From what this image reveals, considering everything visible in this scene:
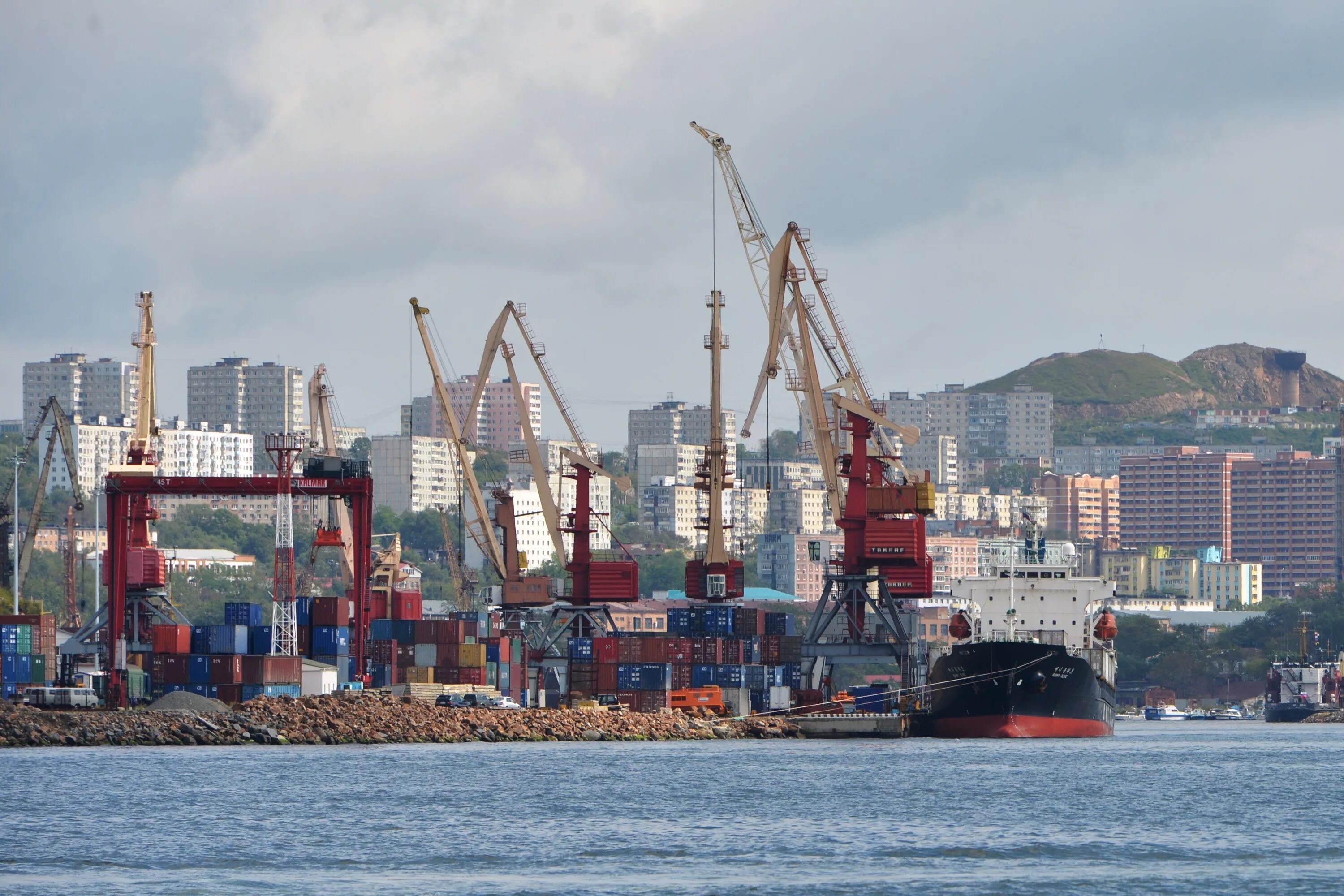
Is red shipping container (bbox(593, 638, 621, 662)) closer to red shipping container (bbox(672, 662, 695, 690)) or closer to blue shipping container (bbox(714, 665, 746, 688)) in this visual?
red shipping container (bbox(672, 662, 695, 690))

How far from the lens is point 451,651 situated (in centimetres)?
11669

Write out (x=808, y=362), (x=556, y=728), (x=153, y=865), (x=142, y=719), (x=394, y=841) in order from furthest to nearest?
1. (x=808, y=362)
2. (x=556, y=728)
3. (x=142, y=719)
4. (x=394, y=841)
5. (x=153, y=865)

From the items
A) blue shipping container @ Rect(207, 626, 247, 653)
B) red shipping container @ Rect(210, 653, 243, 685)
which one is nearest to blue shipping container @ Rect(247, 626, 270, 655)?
blue shipping container @ Rect(207, 626, 247, 653)

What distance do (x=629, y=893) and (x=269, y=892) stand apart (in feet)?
23.4

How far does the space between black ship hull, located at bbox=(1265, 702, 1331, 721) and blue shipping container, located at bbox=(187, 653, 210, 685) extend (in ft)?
343

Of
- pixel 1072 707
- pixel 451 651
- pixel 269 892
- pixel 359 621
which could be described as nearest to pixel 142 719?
pixel 359 621

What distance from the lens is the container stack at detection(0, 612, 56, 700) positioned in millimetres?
109438

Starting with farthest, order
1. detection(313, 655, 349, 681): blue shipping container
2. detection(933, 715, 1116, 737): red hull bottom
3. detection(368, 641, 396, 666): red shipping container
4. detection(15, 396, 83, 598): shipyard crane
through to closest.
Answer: detection(15, 396, 83, 598): shipyard crane < detection(368, 641, 396, 666): red shipping container < detection(313, 655, 349, 681): blue shipping container < detection(933, 715, 1116, 737): red hull bottom

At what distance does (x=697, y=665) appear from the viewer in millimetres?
116688

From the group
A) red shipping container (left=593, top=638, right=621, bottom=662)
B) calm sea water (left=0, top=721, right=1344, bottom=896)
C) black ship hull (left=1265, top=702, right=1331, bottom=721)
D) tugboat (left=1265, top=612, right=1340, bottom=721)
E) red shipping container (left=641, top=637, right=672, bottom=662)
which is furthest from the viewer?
tugboat (left=1265, top=612, right=1340, bottom=721)

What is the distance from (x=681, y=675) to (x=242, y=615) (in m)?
21.2

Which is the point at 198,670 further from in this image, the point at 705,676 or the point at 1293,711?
the point at 1293,711

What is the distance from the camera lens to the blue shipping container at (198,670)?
107 m

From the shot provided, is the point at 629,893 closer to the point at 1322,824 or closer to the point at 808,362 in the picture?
the point at 1322,824
